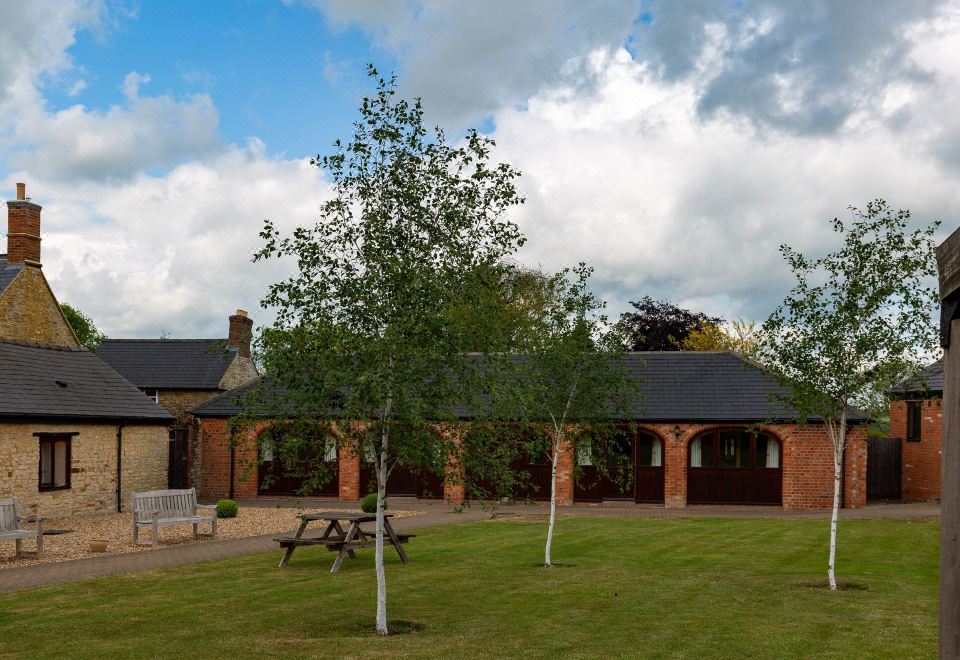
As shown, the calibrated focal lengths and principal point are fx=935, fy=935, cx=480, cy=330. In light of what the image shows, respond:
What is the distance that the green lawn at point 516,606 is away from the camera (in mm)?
9820

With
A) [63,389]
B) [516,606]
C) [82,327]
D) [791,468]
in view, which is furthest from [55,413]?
[82,327]

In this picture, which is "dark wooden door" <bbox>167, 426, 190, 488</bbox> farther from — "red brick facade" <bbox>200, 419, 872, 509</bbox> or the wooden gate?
the wooden gate

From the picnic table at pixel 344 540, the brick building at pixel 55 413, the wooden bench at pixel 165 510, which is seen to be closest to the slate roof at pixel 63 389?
the brick building at pixel 55 413

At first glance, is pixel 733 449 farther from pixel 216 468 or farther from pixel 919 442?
pixel 216 468

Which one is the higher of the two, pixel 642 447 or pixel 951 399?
pixel 951 399

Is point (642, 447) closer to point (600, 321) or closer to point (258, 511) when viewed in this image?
point (258, 511)

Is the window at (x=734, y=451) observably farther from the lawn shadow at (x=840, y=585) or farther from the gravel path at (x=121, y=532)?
the lawn shadow at (x=840, y=585)

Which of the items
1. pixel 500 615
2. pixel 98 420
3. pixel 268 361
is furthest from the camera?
pixel 98 420

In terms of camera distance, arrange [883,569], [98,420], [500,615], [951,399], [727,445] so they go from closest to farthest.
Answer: [951,399], [500,615], [883,569], [98,420], [727,445]

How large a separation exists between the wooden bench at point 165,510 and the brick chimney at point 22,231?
10.6 meters

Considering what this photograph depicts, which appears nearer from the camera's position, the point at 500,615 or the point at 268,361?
the point at 268,361

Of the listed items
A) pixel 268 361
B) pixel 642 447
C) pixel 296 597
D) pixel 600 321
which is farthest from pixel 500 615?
pixel 642 447

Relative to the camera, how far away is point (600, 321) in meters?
16.4

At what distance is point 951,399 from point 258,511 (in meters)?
25.2
